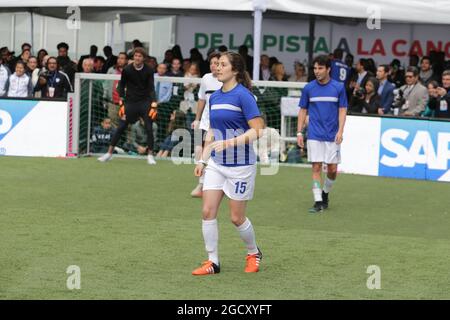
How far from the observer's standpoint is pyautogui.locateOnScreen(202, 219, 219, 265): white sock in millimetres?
9172

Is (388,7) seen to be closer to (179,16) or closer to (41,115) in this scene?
(41,115)

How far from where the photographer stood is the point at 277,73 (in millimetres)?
20266

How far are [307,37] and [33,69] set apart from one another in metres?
6.38

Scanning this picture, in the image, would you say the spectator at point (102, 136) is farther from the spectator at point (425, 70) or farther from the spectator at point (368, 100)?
the spectator at point (425, 70)

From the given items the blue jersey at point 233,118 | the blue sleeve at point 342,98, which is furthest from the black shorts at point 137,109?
the blue jersey at point 233,118

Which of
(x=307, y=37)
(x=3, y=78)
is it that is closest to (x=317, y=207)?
(x=3, y=78)

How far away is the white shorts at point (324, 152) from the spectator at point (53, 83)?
22.2 ft

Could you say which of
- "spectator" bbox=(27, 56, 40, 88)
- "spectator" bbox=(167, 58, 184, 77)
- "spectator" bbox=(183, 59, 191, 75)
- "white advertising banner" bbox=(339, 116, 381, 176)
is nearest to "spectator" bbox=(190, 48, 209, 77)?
"spectator" bbox=(183, 59, 191, 75)

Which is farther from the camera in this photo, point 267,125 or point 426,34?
point 426,34

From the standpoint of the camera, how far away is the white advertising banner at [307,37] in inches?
903

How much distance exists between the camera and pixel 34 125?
18.1 meters
